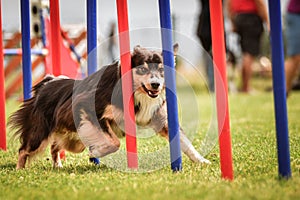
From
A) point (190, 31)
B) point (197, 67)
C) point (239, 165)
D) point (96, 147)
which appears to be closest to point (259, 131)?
point (239, 165)

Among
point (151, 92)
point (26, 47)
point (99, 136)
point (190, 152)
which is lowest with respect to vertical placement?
point (190, 152)

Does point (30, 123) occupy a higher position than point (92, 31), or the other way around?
point (92, 31)

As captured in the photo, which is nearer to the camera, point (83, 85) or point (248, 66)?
point (83, 85)

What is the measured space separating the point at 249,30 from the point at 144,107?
27.6 ft

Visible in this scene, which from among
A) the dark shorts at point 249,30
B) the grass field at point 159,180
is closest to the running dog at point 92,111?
the grass field at point 159,180

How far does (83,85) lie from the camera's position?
398 centimetres

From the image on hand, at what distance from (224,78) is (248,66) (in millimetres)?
8827

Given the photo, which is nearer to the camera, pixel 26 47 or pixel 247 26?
pixel 26 47

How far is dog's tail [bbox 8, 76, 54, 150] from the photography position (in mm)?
4141

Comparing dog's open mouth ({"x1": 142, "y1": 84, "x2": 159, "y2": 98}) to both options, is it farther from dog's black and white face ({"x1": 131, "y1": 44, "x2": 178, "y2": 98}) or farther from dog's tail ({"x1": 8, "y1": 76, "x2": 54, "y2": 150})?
dog's tail ({"x1": 8, "y1": 76, "x2": 54, "y2": 150})

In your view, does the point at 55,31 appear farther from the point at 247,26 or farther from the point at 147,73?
the point at 247,26

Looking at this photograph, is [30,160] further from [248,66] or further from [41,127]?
[248,66]

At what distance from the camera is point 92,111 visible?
3.84 metres

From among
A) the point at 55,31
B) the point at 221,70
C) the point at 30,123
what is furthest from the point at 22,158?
the point at 221,70
